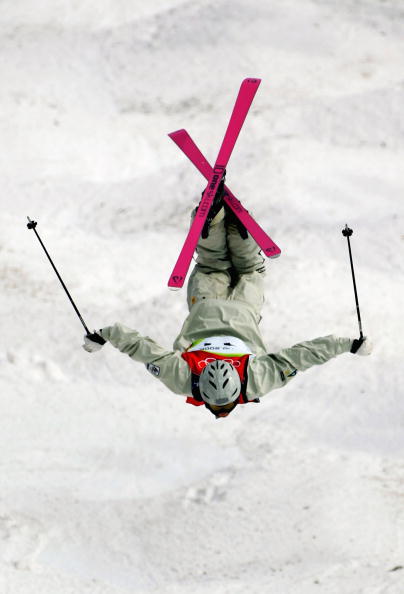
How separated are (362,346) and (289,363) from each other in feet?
2.54

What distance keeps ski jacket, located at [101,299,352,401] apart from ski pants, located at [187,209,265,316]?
65 cm

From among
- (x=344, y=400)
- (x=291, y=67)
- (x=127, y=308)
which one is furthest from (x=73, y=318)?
(x=291, y=67)

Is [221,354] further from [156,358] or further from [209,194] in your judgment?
[209,194]

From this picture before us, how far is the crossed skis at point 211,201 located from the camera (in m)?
9.79

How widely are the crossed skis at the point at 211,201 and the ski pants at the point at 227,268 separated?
26 centimetres

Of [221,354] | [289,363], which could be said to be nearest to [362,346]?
[289,363]

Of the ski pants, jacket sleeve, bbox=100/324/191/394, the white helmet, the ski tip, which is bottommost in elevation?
the white helmet

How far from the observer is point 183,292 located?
52.1 ft

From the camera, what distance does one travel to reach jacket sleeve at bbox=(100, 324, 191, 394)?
30.2 feet

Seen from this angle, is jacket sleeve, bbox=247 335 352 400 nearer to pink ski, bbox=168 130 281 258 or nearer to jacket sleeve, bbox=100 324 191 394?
jacket sleeve, bbox=100 324 191 394

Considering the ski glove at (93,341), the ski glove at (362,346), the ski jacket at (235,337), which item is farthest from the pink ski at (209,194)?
the ski glove at (362,346)

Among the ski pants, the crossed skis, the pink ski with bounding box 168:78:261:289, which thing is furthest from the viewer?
the ski pants

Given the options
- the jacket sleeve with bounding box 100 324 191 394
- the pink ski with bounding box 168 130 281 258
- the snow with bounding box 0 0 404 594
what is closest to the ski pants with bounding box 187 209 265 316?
the pink ski with bounding box 168 130 281 258

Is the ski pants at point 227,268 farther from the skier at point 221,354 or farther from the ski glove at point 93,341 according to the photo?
the ski glove at point 93,341
